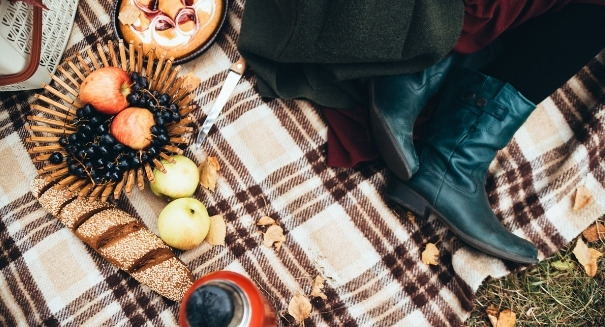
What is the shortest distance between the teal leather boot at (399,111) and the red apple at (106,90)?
1.86 feet

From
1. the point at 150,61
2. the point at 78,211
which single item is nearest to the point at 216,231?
the point at 78,211

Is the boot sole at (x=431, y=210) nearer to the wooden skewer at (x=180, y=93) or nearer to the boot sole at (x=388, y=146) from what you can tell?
the boot sole at (x=388, y=146)

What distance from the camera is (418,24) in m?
0.98

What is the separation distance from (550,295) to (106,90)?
1.18m

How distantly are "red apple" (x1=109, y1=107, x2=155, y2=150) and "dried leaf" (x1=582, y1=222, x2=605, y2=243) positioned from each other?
3.60 ft

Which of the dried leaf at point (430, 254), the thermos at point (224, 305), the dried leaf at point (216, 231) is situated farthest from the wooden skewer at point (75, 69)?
the dried leaf at point (430, 254)

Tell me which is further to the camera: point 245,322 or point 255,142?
point 255,142

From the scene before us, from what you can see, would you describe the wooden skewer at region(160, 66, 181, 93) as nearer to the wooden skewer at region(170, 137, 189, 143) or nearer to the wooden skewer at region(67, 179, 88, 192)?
the wooden skewer at region(170, 137, 189, 143)

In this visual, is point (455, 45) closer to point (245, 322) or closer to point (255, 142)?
point (255, 142)

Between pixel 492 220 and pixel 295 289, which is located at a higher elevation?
pixel 492 220

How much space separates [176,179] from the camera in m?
1.12

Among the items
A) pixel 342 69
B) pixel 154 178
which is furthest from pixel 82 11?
pixel 342 69

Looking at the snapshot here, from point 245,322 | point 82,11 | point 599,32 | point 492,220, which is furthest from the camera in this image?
point 82,11

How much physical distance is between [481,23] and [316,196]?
0.54 m
